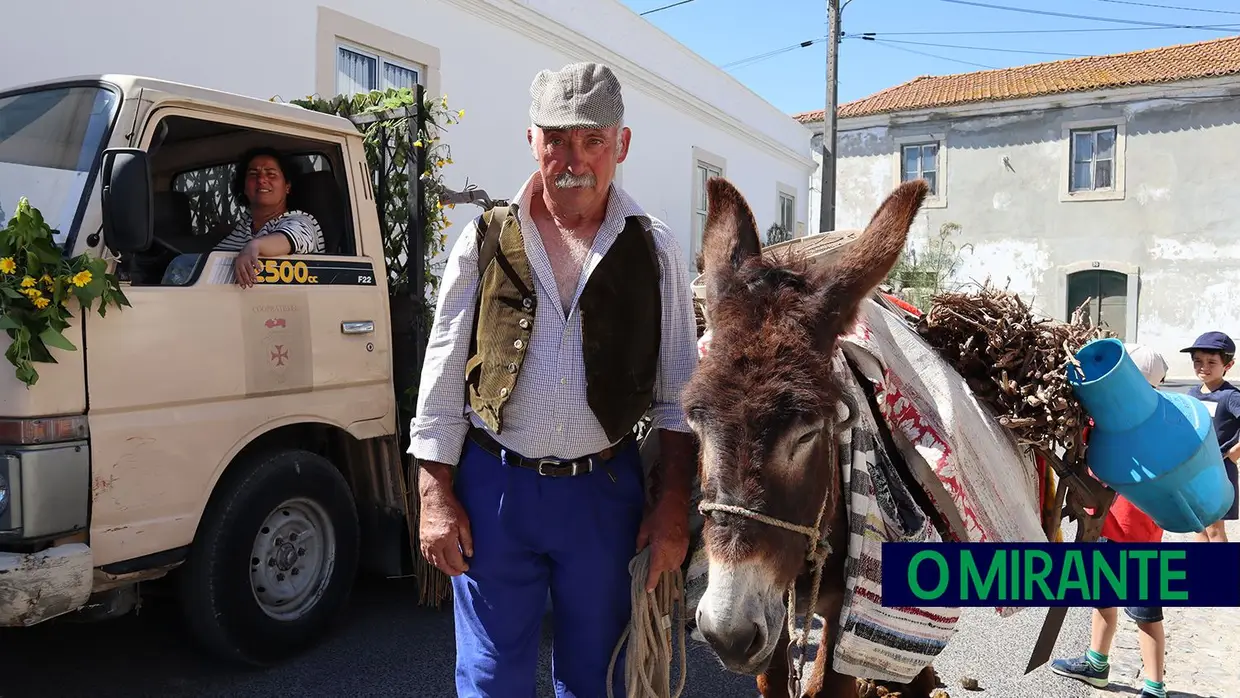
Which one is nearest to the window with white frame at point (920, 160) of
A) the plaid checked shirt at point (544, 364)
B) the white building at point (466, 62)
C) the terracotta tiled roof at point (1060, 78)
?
the terracotta tiled roof at point (1060, 78)

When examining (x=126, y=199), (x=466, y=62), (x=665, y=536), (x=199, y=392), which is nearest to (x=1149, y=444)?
(x=665, y=536)

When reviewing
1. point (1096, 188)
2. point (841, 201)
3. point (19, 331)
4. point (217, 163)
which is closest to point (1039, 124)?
point (1096, 188)

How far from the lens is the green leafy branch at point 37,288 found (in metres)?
2.71

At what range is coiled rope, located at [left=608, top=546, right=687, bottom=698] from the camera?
2102mm

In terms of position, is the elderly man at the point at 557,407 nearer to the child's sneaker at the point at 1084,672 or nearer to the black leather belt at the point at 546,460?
the black leather belt at the point at 546,460

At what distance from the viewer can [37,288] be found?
279 centimetres

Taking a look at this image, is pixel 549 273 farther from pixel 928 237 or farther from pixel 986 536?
pixel 928 237

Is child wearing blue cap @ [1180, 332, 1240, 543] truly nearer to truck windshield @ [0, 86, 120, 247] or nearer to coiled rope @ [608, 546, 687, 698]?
coiled rope @ [608, 546, 687, 698]

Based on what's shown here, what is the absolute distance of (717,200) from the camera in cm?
221

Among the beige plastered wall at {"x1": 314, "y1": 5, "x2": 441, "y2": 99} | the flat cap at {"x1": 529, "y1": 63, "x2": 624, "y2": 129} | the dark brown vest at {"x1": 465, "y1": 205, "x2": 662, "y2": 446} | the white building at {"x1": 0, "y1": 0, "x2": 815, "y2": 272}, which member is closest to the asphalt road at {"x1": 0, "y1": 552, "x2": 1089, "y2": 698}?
A: the dark brown vest at {"x1": 465, "y1": 205, "x2": 662, "y2": 446}

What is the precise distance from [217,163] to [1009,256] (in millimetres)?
21633

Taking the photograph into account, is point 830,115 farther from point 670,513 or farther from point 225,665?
point 670,513

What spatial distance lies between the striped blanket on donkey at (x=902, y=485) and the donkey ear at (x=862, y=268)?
124 mm

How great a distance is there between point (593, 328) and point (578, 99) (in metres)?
0.57
